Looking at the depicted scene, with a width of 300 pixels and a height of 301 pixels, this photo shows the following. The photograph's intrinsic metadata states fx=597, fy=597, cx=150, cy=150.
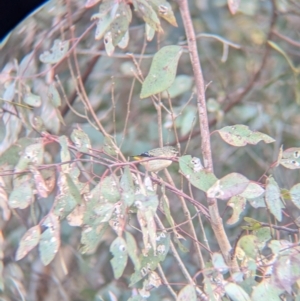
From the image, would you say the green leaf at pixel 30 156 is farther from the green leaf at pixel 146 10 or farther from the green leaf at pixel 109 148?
the green leaf at pixel 146 10

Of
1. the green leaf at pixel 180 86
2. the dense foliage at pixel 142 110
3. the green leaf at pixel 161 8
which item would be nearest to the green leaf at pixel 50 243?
the green leaf at pixel 161 8

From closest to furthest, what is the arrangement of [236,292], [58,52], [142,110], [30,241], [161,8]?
[236,292] → [30,241] → [161,8] → [58,52] → [142,110]

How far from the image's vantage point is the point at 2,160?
846mm

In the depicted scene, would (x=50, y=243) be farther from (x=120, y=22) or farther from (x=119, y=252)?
(x=120, y=22)

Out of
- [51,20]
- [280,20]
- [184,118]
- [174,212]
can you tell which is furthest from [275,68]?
[51,20]

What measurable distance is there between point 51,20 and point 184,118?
51 cm

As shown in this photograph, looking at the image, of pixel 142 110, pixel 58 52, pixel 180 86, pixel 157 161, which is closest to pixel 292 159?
pixel 157 161

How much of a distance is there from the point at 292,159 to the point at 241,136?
75 millimetres

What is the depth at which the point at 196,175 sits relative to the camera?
0.74 meters

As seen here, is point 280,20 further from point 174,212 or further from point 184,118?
point 174,212

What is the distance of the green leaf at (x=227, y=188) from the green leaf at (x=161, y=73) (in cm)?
15

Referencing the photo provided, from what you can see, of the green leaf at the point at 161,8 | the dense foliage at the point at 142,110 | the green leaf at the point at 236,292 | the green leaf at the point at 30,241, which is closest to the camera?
the green leaf at the point at 236,292

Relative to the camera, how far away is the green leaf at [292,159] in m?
0.78

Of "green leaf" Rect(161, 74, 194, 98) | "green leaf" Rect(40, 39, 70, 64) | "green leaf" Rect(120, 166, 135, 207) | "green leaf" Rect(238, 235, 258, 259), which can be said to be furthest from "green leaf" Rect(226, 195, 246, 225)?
"green leaf" Rect(161, 74, 194, 98)
